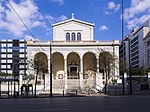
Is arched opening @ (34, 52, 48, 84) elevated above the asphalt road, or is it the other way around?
arched opening @ (34, 52, 48, 84)

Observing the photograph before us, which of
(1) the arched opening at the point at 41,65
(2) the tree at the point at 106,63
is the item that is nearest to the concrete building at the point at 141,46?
(1) the arched opening at the point at 41,65

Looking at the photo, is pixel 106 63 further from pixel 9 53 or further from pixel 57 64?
pixel 9 53

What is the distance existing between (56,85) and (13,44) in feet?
315

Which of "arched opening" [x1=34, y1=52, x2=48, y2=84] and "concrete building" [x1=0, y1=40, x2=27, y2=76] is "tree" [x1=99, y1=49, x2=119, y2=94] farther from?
"concrete building" [x1=0, y1=40, x2=27, y2=76]

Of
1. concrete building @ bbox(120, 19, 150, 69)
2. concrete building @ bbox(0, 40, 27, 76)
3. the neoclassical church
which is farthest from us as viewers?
concrete building @ bbox(0, 40, 27, 76)

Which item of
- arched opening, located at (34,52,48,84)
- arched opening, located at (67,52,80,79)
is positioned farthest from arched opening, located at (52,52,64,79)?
arched opening, located at (34,52,48,84)

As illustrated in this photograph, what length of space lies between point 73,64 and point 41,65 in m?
12.8

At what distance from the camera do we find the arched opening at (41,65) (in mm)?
61891

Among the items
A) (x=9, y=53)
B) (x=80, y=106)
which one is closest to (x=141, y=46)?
(x=9, y=53)

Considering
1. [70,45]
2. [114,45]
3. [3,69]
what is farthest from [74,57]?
[3,69]

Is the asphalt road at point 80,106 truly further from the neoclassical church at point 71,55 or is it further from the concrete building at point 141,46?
the concrete building at point 141,46

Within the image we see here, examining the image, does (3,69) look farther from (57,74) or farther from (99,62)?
(99,62)

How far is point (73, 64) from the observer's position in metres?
74.6

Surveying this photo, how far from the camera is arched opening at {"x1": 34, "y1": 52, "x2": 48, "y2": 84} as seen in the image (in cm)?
6189
